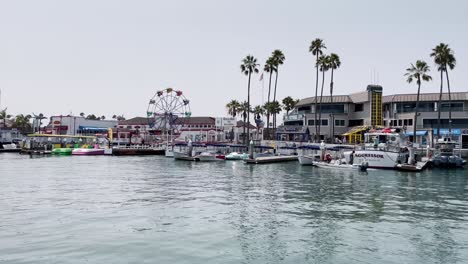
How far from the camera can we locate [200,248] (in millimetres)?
18297

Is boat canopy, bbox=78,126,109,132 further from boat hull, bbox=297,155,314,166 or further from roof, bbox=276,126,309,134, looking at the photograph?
boat hull, bbox=297,155,314,166

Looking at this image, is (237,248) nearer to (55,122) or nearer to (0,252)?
(0,252)

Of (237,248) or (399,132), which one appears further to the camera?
(399,132)

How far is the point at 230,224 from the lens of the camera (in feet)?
77.1

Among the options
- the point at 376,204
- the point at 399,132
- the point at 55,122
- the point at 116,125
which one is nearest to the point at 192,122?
the point at 116,125

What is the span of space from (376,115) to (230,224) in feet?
293

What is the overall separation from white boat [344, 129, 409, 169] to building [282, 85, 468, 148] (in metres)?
26.1

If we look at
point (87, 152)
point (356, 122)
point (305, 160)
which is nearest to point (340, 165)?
point (305, 160)

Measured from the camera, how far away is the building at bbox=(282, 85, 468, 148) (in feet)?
322

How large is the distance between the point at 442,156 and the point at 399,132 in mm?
9882

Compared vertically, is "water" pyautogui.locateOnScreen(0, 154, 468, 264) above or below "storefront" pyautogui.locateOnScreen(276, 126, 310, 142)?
below

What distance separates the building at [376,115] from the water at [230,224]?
201 ft

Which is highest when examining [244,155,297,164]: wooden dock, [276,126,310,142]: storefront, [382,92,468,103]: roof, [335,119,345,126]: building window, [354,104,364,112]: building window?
[382,92,468,103]: roof

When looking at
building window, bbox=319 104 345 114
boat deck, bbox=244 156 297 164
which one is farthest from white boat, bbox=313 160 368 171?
building window, bbox=319 104 345 114
